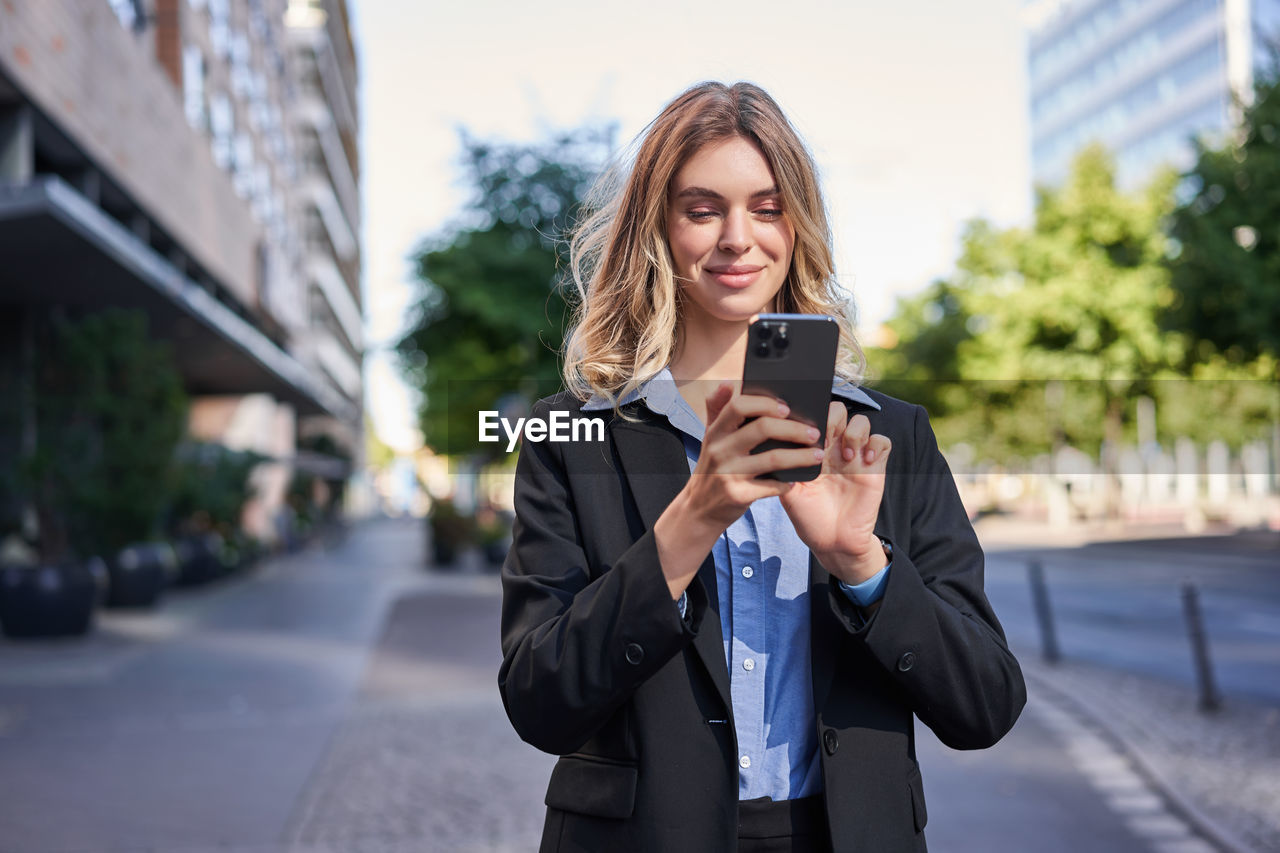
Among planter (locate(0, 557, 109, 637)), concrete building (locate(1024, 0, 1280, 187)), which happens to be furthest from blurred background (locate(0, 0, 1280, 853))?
concrete building (locate(1024, 0, 1280, 187))

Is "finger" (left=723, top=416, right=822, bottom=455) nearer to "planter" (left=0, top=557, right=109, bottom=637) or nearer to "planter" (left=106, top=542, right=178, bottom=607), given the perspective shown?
"planter" (left=0, top=557, right=109, bottom=637)

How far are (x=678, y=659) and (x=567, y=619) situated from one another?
0.17 meters

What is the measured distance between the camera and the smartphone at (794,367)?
1.37 meters

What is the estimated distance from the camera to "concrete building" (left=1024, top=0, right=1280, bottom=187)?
69125mm

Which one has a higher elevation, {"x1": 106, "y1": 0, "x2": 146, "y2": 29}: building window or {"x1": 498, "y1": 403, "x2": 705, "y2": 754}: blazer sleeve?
{"x1": 106, "y1": 0, "x2": 146, "y2": 29}: building window

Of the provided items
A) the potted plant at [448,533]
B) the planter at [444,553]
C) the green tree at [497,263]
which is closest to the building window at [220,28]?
the green tree at [497,263]

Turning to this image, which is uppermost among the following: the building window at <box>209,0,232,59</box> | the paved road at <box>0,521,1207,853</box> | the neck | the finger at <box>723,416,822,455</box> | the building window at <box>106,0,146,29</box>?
the building window at <box>209,0,232,59</box>

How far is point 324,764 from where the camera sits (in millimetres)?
7590

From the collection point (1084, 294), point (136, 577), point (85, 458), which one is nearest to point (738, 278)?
point (85, 458)

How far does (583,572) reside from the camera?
173cm

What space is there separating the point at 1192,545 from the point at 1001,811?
25.4 m

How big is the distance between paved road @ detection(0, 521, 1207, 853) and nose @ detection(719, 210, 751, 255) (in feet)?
14.9

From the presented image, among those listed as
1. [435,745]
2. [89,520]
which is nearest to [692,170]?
[435,745]

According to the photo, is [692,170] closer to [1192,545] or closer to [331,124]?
[1192,545]
